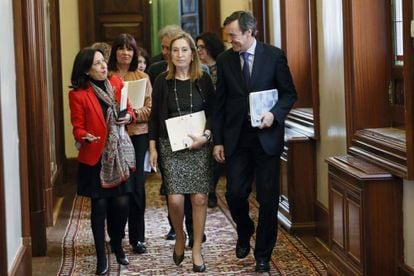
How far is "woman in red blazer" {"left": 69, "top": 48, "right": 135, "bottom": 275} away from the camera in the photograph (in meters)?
5.24

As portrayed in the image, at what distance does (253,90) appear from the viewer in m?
5.25

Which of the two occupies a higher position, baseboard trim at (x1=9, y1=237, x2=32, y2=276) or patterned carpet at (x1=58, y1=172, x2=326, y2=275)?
baseboard trim at (x1=9, y1=237, x2=32, y2=276)

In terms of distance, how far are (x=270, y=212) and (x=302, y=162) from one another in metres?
1.15

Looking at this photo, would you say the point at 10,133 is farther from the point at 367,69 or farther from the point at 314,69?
the point at 314,69

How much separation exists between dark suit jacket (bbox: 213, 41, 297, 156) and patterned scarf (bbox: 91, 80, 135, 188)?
0.56 m

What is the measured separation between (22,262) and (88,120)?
38.0 inches

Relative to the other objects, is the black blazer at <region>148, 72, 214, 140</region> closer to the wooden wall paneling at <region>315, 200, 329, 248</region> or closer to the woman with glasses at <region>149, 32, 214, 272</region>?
the woman with glasses at <region>149, 32, 214, 272</region>

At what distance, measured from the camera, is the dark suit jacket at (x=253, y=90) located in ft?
17.1

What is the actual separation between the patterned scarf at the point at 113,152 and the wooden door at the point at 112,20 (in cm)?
471

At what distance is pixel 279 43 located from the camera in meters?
7.44

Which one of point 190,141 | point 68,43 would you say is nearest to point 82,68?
point 190,141

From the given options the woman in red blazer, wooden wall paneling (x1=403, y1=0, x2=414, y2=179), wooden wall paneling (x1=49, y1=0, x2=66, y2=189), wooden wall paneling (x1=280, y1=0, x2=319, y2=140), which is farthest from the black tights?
wooden wall paneling (x1=49, y1=0, x2=66, y2=189)

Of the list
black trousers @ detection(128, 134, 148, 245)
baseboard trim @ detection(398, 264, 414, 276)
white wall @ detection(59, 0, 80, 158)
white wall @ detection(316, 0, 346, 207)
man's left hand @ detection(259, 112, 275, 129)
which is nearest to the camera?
baseboard trim @ detection(398, 264, 414, 276)

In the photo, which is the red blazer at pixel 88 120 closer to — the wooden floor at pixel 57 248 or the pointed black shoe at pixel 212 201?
the wooden floor at pixel 57 248
